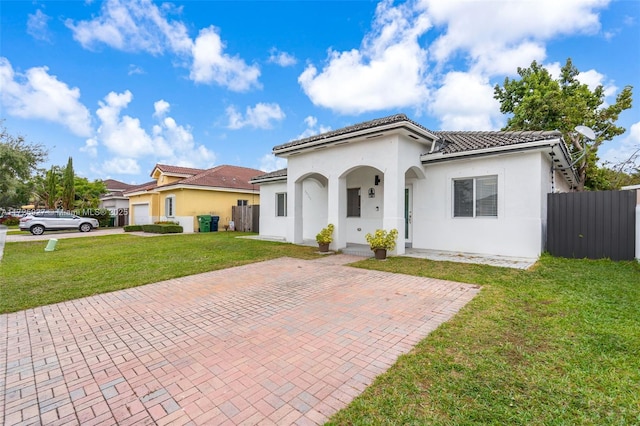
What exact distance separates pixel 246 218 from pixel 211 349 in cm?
1802

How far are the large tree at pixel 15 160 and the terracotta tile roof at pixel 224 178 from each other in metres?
7.44

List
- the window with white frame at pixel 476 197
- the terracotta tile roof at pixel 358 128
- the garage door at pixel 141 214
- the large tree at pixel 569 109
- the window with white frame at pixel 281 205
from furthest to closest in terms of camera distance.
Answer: the garage door at pixel 141 214, the large tree at pixel 569 109, the window with white frame at pixel 281 205, the window with white frame at pixel 476 197, the terracotta tile roof at pixel 358 128

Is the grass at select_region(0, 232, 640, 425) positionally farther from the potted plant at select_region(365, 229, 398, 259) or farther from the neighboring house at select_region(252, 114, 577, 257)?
the neighboring house at select_region(252, 114, 577, 257)

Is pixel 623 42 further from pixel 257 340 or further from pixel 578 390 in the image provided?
pixel 257 340

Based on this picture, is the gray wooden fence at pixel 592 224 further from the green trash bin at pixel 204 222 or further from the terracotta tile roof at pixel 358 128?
the green trash bin at pixel 204 222

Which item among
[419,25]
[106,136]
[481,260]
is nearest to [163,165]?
[106,136]

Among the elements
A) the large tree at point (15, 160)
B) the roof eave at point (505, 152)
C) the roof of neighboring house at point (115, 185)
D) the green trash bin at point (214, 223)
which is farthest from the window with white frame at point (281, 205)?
the roof of neighboring house at point (115, 185)

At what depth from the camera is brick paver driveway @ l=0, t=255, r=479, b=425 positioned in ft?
8.41

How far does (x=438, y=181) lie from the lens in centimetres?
1041

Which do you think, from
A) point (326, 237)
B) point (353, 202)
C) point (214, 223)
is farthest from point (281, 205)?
point (214, 223)

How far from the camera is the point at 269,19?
13.2 metres

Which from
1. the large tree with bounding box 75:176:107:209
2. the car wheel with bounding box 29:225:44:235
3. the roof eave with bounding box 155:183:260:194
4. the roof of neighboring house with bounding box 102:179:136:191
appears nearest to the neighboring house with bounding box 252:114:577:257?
the roof eave with bounding box 155:183:260:194

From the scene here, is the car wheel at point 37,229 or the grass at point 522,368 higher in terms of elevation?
the car wheel at point 37,229

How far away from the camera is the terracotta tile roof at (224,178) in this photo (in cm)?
2180
